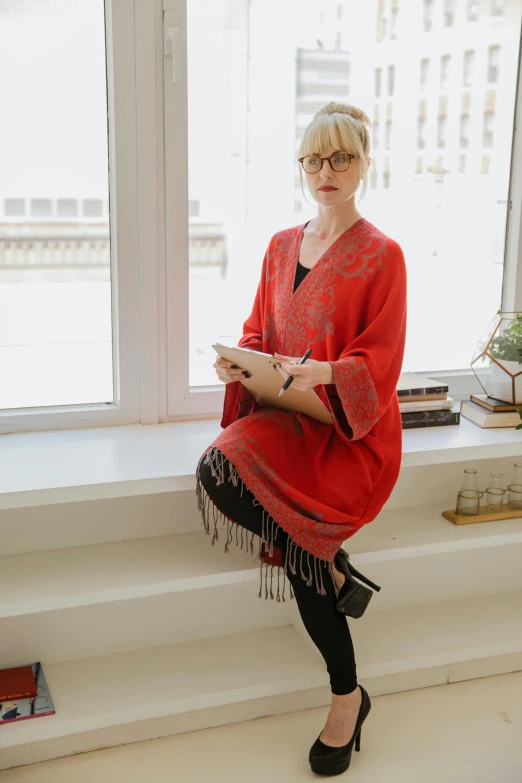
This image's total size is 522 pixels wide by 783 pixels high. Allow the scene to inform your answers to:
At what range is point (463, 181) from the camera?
7.98 ft

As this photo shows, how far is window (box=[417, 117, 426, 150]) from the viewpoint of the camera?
2344 mm

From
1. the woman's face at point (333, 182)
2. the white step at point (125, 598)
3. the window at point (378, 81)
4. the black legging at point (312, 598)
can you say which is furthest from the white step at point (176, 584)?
the window at point (378, 81)

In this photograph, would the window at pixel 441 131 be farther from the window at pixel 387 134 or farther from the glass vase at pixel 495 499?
the glass vase at pixel 495 499

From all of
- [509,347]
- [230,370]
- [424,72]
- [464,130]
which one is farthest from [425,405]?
[424,72]

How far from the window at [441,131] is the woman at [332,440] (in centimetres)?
63

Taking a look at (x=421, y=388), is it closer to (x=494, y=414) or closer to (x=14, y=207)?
(x=494, y=414)

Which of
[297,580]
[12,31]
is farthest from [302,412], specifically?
[12,31]

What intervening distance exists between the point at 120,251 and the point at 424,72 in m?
0.95

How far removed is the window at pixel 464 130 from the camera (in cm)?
240

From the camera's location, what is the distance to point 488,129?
243cm

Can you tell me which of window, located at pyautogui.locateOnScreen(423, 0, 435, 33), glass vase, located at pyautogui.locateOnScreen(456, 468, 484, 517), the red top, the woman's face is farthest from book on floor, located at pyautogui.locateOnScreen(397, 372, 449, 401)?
window, located at pyautogui.locateOnScreen(423, 0, 435, 33)

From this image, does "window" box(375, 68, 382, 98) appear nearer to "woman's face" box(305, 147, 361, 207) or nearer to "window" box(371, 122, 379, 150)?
"window" box(371, 122, 379, 150)

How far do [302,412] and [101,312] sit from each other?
65 cm

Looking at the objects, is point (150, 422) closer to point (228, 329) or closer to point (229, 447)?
point (228, 329)
